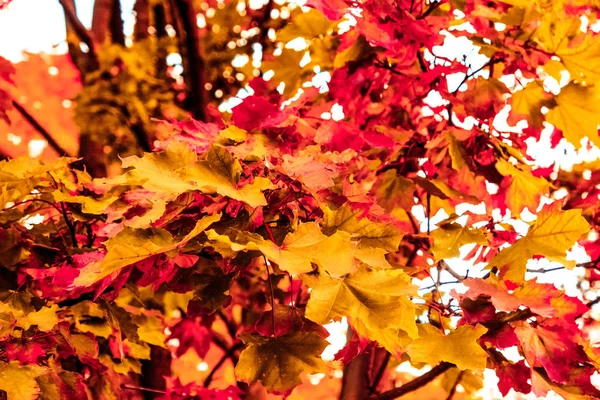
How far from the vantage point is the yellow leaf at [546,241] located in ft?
3.38

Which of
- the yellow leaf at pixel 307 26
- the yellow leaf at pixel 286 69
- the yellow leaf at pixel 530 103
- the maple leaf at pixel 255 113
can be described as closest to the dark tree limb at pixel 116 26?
the yellow leaf at pixel 286 69

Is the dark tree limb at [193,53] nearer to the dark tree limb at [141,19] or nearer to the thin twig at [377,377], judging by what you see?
the dark tree limb at [141,19]

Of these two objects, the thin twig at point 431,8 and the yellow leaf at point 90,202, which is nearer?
the yellow leaf at point 90,202

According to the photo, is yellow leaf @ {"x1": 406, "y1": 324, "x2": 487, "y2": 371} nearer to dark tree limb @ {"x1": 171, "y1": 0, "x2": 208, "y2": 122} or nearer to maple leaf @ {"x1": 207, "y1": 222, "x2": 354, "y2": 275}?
maple leaf @ {"x1": 207, "y1": 222, "x2": 354, "y2": 275}

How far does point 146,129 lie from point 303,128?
1.50 metres

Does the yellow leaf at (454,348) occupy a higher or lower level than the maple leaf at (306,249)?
lower

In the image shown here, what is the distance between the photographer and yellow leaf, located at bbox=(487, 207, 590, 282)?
103 centimetres

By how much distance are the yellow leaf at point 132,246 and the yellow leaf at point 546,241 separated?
26.9 inches

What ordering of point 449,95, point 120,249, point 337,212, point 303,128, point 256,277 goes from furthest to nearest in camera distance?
1. point 256,277
2. point 449,95
3. point 303,128
4. point 337,212
5. point 120,249

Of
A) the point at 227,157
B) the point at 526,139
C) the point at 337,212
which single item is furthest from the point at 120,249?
the point at 526,139

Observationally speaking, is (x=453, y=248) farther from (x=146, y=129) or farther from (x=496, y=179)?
(x=146, y=129)

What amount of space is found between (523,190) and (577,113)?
0.27 metres

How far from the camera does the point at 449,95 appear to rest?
4.97ft

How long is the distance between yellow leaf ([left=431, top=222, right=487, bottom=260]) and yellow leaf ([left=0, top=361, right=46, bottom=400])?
2.88ft
